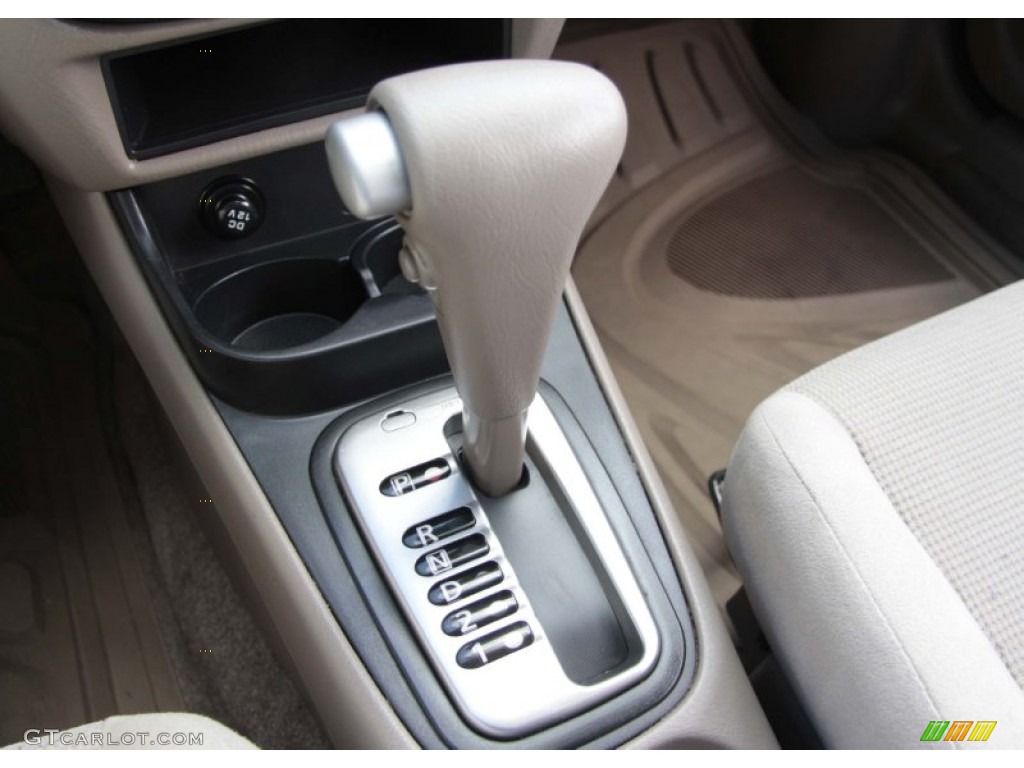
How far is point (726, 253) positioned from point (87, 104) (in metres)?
0.96

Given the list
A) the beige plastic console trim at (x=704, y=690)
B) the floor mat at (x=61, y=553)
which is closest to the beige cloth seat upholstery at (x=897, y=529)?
the beige plastic console trim at (x=704, y=690)

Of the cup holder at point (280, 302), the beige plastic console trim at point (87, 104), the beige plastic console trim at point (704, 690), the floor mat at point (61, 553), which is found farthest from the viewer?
Result: the floor mat at point (61, 553)

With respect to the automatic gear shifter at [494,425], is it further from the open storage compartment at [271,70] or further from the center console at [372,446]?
the open storage compartment at [271,70]

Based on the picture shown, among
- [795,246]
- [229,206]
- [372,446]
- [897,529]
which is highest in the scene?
[229,206]

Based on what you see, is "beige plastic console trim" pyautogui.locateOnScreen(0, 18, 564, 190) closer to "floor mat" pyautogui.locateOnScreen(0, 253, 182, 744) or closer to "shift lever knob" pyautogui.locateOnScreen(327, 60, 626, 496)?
"shift lever knob" pyautogui.locateOnScreen(327, 60, 626, 496)

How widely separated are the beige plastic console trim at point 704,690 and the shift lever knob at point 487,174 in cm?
31

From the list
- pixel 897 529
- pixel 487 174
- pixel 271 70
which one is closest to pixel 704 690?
pixel 897 529

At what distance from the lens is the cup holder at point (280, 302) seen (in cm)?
82

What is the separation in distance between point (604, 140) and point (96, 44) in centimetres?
36

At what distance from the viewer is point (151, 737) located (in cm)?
46

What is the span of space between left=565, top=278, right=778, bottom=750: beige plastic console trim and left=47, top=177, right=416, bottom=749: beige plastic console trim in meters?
0.20

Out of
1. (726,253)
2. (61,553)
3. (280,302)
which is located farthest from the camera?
(726,253)

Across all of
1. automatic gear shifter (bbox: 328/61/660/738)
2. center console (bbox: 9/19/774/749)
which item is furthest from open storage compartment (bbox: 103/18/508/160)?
automatic gear shifter (bbox: 328/61/660/738)

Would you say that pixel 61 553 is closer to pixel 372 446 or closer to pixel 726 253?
pixel 372 446
